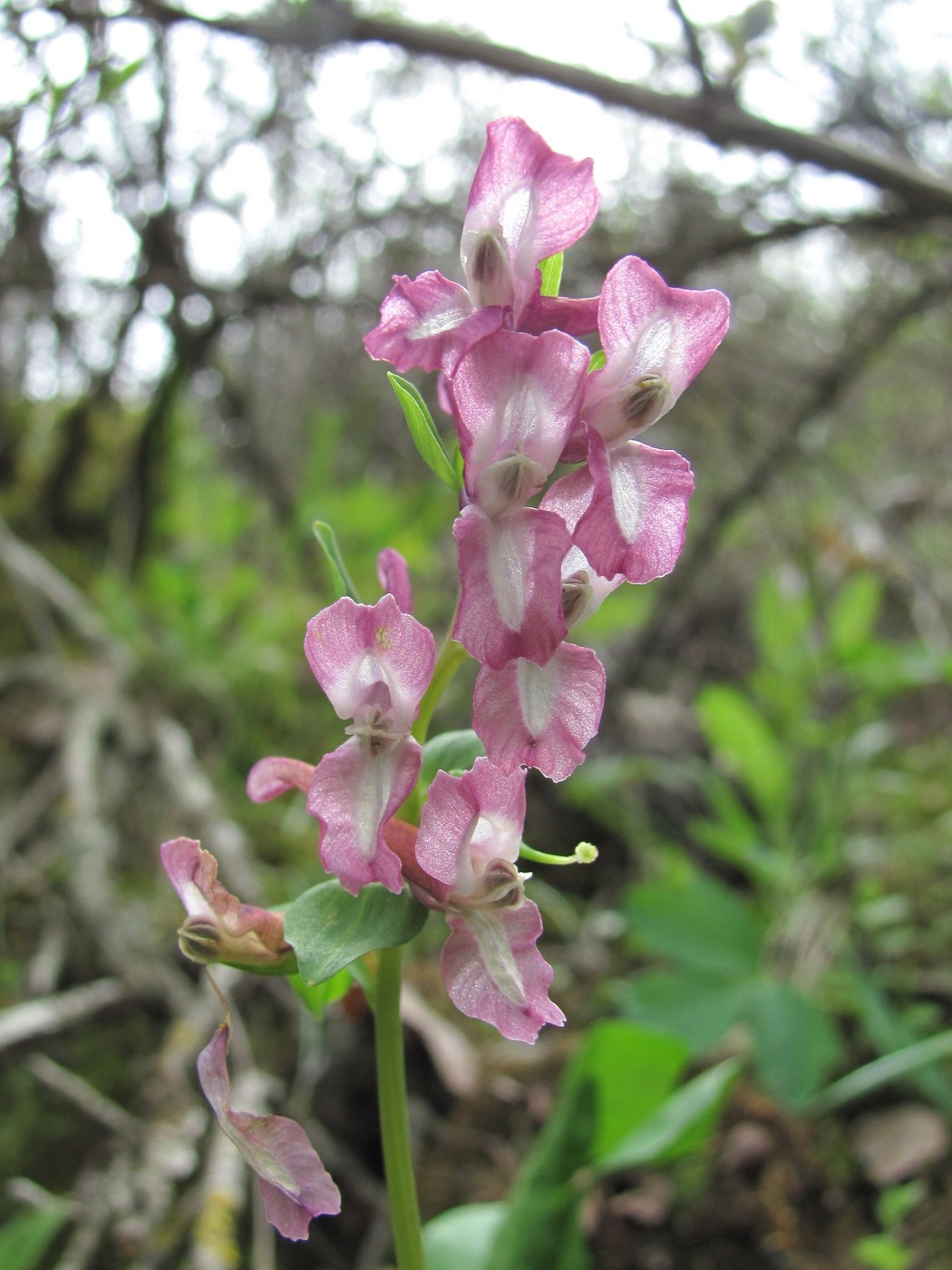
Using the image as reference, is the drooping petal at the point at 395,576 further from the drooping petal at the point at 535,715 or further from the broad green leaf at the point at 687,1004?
the broad green leaf at the point at 687,1004

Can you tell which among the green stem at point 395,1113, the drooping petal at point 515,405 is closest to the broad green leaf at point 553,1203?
the green stem at point 395,1113

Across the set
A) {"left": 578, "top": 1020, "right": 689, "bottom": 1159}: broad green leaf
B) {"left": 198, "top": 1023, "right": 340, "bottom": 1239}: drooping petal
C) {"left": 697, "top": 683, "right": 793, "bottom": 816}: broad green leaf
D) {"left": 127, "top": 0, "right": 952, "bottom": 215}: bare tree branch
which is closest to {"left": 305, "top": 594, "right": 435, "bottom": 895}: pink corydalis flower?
{"left": 198, "top": 1023, "right": 340, "bottom": 1239}: drooping petal

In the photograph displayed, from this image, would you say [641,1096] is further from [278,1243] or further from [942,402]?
[942,402]

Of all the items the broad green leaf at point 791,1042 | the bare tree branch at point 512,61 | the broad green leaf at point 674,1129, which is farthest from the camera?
the bare tree branch at point 512,61

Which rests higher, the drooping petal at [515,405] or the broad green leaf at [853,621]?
the drooping petal at [515,405]

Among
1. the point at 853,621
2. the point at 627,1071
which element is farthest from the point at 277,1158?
the point at 853,621

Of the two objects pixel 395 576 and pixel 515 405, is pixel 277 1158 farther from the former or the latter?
pixel 515 405
